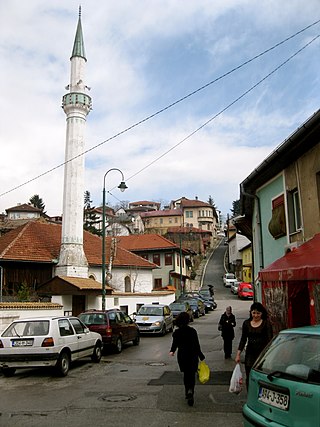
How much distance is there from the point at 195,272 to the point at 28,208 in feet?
138

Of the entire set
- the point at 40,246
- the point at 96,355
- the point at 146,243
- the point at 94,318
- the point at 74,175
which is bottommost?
the point at 96,355

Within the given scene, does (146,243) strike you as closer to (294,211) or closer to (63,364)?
(294,211)

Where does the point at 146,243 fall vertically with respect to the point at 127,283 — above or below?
above

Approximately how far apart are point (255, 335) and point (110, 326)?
9228mm

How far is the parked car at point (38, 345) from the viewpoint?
36.1 ft

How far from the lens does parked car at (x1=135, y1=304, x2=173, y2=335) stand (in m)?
22.3

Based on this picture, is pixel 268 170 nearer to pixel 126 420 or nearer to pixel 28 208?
pixel 126 420

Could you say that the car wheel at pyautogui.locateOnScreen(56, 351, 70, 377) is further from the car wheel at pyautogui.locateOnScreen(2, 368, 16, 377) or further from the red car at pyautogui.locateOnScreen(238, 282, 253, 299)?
the red car at pyautogui.locateOnScreen(238, 282, 253, 299)

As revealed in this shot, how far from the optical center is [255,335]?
746 cm

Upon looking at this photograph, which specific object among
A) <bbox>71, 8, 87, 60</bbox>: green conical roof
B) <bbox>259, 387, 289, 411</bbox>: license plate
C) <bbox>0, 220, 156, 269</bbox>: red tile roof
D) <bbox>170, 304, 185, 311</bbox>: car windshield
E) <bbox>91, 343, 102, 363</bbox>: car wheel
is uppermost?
<bbox>71, 8, 87, 60</bbox>: green conical roof

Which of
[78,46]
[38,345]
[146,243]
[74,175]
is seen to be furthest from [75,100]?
[146,243]

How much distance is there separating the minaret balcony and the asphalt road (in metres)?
22.1

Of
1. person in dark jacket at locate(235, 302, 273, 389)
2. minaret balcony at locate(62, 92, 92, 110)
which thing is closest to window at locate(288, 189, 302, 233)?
person in dark jacket at locate(235, 302, 273, 389)

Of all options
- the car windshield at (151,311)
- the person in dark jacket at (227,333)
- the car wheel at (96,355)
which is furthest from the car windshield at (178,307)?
the car wheel at (96,355)
